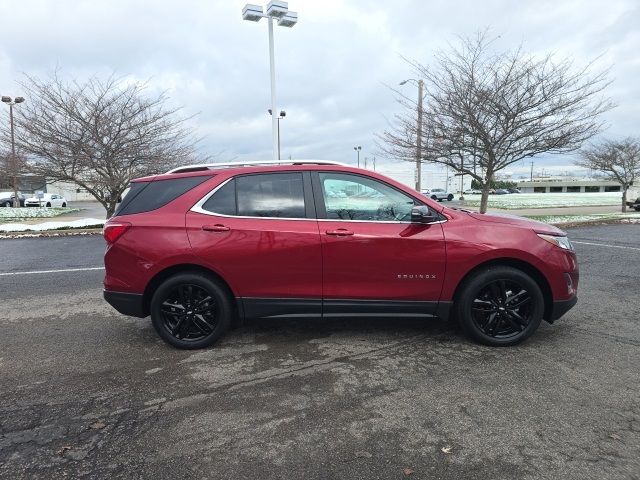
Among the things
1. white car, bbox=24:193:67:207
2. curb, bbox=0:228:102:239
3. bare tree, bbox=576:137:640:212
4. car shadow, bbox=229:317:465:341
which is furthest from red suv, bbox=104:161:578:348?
white car, bbox=24:193:67:207

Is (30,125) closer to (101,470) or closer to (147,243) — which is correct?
(147,243)

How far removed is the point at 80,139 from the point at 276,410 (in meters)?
15.2

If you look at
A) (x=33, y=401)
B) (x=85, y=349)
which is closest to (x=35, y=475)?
(x=33, y=401)

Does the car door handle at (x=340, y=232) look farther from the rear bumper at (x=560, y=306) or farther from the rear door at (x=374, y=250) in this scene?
the rear bumper at (x=560, y=306)

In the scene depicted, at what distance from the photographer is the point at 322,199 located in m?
4.14

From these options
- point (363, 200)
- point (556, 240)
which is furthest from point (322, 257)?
point (556, 240)

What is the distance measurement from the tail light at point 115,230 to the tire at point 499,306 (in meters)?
3.10

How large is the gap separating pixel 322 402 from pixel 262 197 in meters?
1.89

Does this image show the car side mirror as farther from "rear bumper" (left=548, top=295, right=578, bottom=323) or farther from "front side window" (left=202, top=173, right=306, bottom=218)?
"rear bumper" (left=548, top=295, right=578, bottom=323)

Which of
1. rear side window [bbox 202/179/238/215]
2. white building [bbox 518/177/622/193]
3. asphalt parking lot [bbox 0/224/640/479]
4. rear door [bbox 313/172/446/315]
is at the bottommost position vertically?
asphalt parking lot [bbox 0/224/640/479]

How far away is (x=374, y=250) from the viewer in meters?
4.01

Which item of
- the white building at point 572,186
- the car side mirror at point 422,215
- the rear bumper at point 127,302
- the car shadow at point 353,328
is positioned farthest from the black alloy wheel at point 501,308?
the white building at point 572,186

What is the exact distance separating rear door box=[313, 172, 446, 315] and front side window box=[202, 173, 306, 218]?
209 millimetres

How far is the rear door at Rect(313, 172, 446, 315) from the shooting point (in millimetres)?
4016
